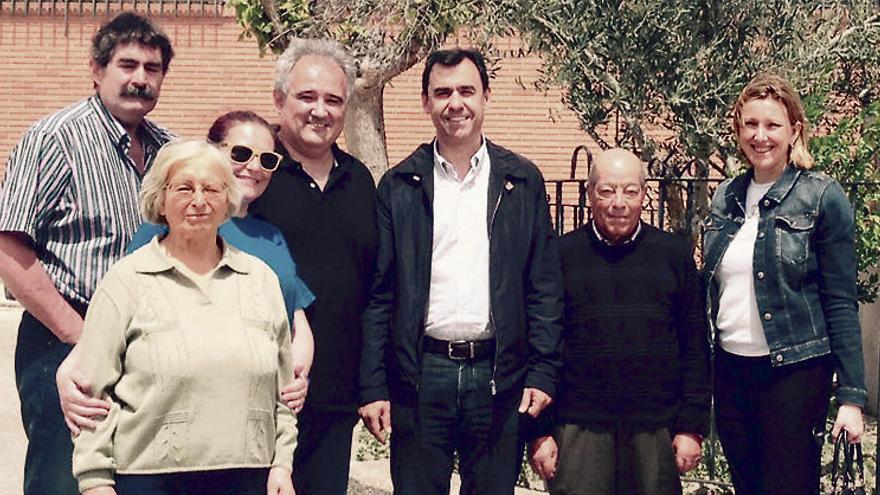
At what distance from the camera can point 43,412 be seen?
13.4 feet

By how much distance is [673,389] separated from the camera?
14.4 ft

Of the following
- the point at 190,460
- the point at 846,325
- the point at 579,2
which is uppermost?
the point at 579,2

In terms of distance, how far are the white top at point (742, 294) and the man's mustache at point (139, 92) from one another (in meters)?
1.95

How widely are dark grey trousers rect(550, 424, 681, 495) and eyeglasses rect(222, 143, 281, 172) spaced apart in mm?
1324

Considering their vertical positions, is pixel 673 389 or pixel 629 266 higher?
pixel 629 266

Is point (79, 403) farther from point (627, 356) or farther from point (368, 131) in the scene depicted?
point (368, 131)

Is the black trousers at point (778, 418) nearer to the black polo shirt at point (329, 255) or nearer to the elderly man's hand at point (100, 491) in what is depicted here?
the black polo shirt at point (329, 255)

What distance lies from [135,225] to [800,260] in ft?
6.97

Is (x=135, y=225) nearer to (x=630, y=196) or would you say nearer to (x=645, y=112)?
(x=630, y=196)

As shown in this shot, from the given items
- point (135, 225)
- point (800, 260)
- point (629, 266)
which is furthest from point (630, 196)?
point (135, 225)

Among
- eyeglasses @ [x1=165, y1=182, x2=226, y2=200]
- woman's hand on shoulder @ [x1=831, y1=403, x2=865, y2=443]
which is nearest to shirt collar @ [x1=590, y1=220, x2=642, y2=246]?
woman's hand on shoulder @ [x1=831, y1=403, x2=865, y2=443]

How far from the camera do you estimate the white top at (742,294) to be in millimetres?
4375

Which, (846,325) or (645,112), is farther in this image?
(645,112)

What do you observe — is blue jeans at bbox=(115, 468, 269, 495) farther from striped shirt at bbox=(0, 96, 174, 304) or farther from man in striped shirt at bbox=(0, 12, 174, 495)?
striped shirt at bbox=(0, 96, 174, 304)
